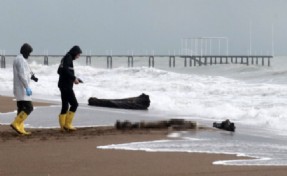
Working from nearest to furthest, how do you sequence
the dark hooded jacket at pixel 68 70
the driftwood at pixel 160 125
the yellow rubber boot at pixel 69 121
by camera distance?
the dark hooded jacket at pixel 68 70 → the yellow rubber boot at pixel 69 121 → the driftwood at pixel 160 125

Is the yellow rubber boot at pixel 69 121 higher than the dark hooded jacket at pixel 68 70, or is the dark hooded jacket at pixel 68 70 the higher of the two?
the dark hooded jacket at pixel 68 70

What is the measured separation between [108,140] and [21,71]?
63.5 inches

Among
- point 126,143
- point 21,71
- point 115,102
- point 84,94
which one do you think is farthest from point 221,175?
point 84,94

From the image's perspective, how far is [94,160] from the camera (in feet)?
22.2

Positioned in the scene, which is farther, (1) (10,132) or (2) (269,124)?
(2) (269,124)

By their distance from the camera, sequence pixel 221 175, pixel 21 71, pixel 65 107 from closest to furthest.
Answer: pixel 221 175
pixel 21 71
pixel 65 107

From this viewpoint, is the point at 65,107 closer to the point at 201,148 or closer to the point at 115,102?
the point at 201,148

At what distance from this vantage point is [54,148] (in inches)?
303

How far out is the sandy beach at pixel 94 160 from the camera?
6035 millimetres

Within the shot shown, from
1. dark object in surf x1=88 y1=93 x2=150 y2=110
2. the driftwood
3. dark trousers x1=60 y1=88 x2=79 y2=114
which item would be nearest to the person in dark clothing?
dark trousers x1=60 y1=88 x2=79 y2=114
